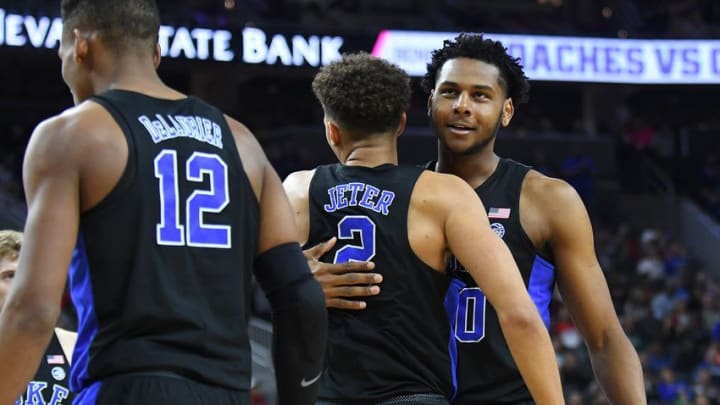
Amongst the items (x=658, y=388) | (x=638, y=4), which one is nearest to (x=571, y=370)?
(x=658, y=388)

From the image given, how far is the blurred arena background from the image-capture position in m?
16.7

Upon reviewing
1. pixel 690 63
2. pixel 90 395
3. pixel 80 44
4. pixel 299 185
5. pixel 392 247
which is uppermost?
pixel 690 63

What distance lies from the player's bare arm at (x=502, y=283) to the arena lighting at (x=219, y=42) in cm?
1416

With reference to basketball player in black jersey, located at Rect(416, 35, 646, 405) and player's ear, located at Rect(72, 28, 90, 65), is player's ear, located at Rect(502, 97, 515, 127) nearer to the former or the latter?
basketball player in black jersey, located at Rect(416, 35, 646, 405)

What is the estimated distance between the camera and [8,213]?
55.0ft

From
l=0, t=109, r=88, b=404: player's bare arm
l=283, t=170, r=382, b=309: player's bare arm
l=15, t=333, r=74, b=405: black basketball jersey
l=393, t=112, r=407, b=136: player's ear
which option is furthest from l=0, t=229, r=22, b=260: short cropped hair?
l=0, t=109, r=88, b=404: player's bare arm

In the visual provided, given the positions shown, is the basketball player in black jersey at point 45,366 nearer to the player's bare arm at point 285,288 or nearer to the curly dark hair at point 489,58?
A: the player's bare arm at point 285,288

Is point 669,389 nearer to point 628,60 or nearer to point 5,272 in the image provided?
point 628,60

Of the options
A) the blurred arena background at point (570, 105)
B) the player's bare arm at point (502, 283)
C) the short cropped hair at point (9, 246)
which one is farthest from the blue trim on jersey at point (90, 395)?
the blurred arena background at point (570, 105)

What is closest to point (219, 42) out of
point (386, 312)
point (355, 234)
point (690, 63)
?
point (690, 63)

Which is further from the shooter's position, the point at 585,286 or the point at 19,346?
the point at 585,286

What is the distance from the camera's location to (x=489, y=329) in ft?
14.9

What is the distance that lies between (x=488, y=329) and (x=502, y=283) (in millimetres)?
721

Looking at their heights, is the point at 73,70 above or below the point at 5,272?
above
